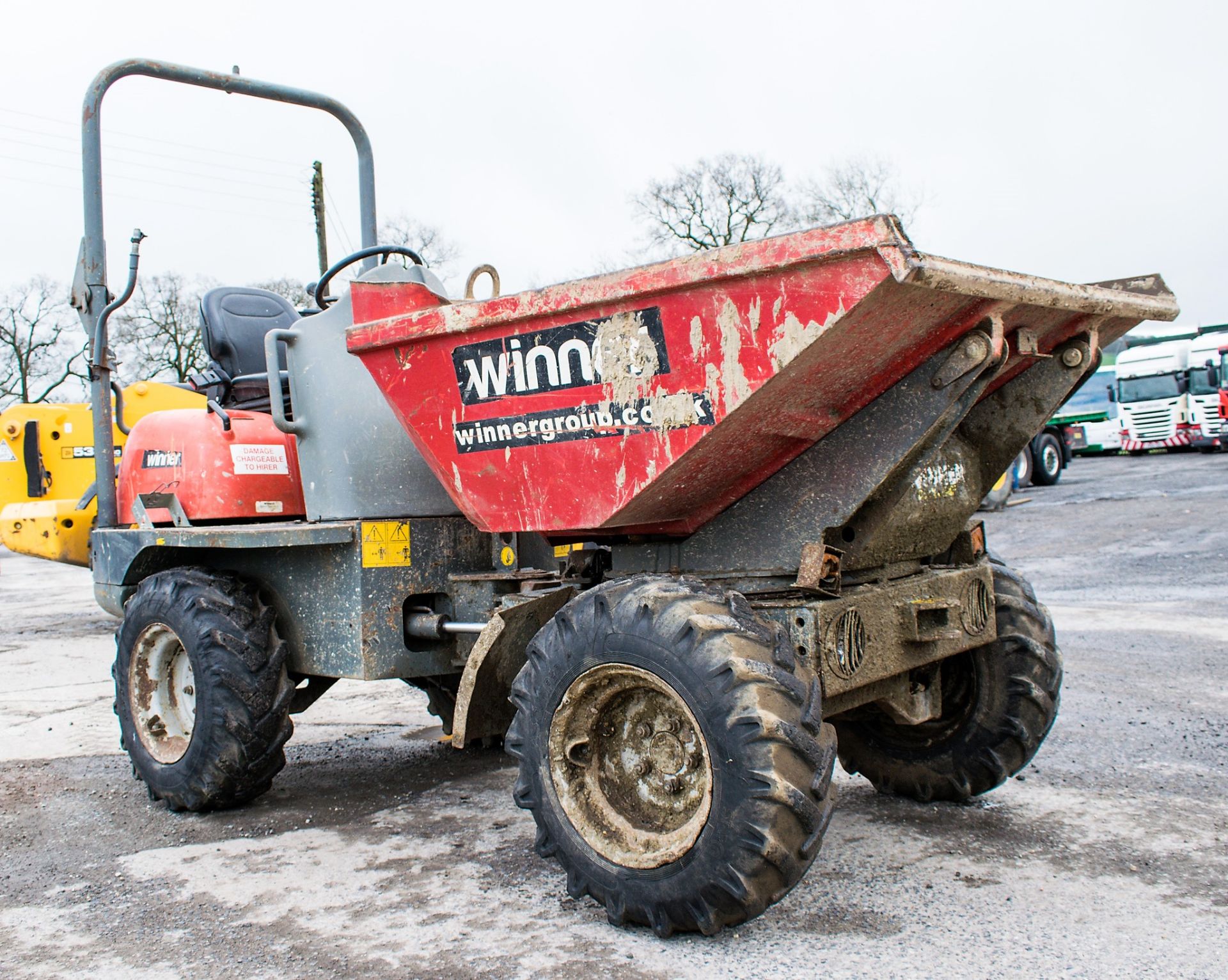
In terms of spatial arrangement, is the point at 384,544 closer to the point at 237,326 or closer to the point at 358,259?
the point at 358,259

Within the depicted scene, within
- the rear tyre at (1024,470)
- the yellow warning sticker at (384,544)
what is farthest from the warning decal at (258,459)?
the rear tyre at (1024,470)

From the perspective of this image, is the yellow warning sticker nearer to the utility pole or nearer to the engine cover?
the engine cover

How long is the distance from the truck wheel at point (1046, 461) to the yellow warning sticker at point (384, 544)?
Result: 18.0 metres

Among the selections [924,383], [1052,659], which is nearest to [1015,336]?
[924,383]

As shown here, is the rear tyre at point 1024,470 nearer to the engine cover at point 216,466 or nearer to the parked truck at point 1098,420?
the parked truck at point 1098,420

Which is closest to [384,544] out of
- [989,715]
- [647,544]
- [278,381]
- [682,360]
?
[278,381]

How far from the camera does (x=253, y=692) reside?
4.32 metres

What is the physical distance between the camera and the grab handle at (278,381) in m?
4.40

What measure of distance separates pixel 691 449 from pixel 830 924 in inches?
53.4

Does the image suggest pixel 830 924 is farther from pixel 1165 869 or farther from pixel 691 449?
pixel 691 449

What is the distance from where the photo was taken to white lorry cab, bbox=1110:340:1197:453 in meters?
25.8

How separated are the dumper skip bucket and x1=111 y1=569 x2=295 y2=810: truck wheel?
1.18 m

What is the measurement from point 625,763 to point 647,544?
734 mm

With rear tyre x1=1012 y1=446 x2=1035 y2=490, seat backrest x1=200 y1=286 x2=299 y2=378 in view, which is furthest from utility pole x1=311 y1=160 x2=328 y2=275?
seat backrest x1=200 y1=286 x2=299 y2=378
